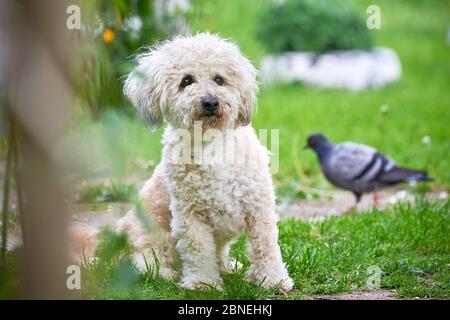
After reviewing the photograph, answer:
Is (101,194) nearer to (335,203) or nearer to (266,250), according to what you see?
(335,203)

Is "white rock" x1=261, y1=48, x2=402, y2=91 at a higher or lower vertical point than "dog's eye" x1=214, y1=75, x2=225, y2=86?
higher

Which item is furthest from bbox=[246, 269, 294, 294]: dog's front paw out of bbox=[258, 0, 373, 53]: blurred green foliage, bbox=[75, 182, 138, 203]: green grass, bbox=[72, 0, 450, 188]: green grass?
bbox=[258, 0, 373, 53]: blurred green foliage

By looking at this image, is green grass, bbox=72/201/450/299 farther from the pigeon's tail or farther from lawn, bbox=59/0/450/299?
the pigeon's tail

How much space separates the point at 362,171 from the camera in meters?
5.10

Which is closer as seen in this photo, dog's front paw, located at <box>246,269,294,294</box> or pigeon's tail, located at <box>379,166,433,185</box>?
dog's front paw, located at <box>246,269,294,294</box>

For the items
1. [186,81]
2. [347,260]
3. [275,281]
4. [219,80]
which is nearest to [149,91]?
[186,81]

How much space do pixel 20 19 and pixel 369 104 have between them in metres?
6.78

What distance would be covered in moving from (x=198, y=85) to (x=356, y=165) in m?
2.21

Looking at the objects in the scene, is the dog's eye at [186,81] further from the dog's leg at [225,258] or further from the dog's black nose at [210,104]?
the dog's leg at [225,258]

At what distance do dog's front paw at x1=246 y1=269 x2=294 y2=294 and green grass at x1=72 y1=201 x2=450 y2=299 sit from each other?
1.5 inches

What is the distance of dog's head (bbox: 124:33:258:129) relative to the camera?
3189mm

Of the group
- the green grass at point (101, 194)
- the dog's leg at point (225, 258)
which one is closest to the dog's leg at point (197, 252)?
the dog's leg at point (225, 258)

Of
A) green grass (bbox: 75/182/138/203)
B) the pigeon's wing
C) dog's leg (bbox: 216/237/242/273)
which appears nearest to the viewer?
dog's leg (bbox: 216/237/242/273)

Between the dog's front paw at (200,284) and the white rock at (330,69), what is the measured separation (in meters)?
6.09
